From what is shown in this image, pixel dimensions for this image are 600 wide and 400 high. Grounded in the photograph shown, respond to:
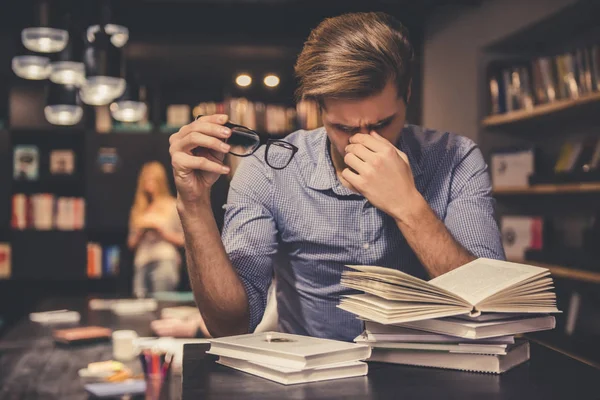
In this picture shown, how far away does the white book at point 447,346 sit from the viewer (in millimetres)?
968

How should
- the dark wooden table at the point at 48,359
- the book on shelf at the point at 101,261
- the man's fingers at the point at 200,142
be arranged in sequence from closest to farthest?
the man's fingers at the point at 200,142 < the dark wooden table at the point at 48,359 < the book on shelf at the point at 101,261

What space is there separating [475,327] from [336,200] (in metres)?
0.58

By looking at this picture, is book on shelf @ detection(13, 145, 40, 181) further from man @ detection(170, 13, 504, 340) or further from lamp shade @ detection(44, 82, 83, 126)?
man @ detection(170, 13, 504, 340)

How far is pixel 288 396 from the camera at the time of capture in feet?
2.81

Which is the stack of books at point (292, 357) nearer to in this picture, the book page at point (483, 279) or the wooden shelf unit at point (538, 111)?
the book page at point (483, 279)

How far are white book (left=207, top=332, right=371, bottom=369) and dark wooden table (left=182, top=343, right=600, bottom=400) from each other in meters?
0.03

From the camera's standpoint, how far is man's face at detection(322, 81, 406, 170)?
132 centimetres

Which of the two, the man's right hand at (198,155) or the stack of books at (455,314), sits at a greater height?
the man's right hand at (198,155)

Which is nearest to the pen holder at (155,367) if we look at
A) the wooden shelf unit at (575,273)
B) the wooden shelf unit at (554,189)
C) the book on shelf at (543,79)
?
the wooden shelf unit at (575,273)

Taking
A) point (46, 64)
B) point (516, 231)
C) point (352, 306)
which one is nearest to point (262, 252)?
point (352, 306)

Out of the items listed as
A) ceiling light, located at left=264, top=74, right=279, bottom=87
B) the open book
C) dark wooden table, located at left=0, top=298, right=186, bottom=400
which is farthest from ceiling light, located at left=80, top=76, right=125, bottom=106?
ceiling light, located at left=264, top=74, right=279, bottom=87

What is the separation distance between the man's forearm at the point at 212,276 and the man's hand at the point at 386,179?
0.90 ft

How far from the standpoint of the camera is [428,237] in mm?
1219

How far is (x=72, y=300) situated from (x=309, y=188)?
8.96ft
